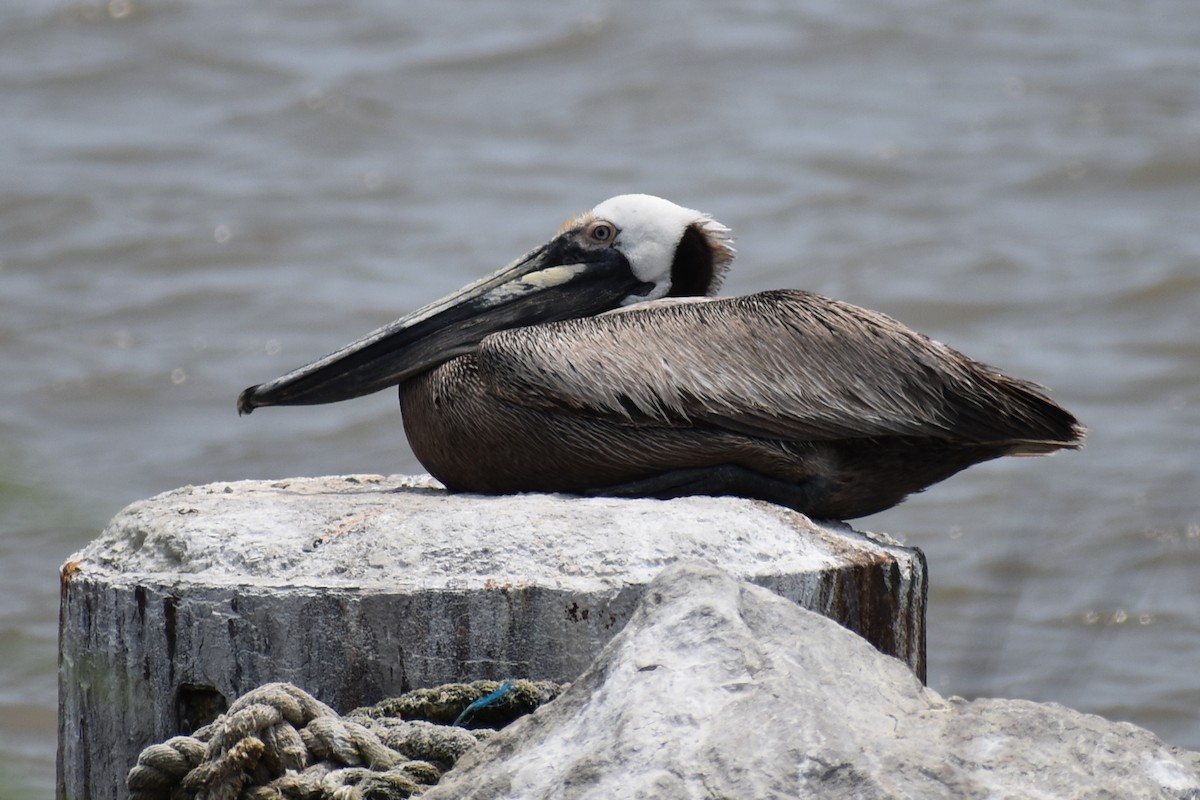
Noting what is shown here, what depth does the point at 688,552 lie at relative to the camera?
341cm

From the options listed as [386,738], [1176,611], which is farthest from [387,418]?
[386,738]

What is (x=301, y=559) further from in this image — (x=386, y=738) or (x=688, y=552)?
(x=688, y=552)

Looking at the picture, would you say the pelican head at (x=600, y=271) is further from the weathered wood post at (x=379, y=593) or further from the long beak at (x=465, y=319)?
the weathered wood post at (x=379, y=593)

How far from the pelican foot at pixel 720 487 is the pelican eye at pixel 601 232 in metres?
0.95

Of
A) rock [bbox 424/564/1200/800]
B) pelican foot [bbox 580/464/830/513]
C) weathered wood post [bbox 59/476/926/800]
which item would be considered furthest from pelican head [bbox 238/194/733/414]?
rock [bbox 424/564/1200/800]

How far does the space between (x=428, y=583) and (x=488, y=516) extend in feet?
0.79

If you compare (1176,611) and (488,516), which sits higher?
(488,516)

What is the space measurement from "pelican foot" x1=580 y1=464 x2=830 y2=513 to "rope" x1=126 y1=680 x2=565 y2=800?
0.94 m

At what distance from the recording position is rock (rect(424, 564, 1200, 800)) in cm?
239

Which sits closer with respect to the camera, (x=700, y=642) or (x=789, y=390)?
(x=700, y=642)

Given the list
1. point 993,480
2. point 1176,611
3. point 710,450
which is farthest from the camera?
point 993,480

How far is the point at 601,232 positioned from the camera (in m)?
4.67

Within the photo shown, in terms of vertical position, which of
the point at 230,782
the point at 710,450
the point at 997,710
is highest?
the point at 710,450

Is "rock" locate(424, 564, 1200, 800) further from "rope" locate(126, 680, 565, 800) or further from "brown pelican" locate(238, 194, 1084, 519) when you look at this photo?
"brown pelican" locate(238, 194, 1084, 519)
